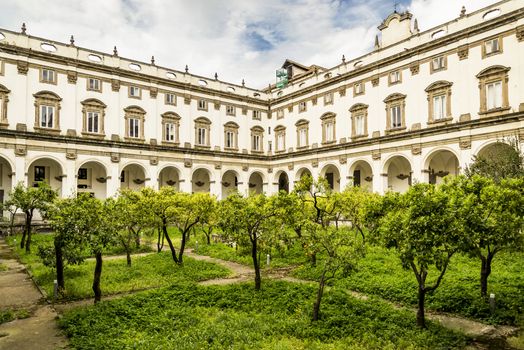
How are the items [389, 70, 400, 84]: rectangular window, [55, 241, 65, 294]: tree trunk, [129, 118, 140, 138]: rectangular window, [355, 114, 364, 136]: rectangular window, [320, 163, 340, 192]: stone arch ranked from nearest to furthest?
[55, 241, 65, 294]: tree trunk → [389, 70, 400, 84]: rectangular window → [355, 114, 364, 136]: rectangular window → [129, 118, 140, 138]: rectangular window → [320, 163, 340, 192]: stone arch

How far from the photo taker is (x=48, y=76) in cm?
2891

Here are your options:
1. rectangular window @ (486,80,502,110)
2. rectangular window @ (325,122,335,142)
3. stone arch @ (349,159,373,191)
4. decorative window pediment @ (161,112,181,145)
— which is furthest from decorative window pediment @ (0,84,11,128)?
rectangular window @ (486,80,502,110)

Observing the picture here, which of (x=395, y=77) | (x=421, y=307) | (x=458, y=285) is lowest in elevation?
(x=458, y=285)

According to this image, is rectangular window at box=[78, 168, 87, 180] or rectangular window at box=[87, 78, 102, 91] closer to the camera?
rectangular window at box=[87, 78, 102, 91]

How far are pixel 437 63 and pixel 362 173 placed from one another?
11126mm

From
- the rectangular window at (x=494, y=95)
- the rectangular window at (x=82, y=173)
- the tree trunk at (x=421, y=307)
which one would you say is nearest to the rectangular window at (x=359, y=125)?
the rectangular window at (x=494, y=95)

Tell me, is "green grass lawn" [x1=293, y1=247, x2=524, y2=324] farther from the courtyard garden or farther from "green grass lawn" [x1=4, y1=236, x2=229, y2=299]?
"green grass lawn" [x1=4, y1=236, x2=229, y2=299]

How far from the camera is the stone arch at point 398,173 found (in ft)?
98.8

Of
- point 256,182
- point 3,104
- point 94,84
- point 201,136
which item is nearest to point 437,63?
point 201,136

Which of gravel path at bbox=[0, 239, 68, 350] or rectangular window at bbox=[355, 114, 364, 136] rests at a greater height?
rectangular window at bbox=[355, 114, 364, 136]

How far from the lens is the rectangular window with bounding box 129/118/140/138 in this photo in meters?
32.7

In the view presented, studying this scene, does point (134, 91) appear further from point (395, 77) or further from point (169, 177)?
point (395, 77)

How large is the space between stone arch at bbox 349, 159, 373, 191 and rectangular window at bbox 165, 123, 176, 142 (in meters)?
16.7

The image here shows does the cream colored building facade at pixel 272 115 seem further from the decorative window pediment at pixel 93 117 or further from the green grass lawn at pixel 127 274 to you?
the green grass lawn at pixel 127 274
